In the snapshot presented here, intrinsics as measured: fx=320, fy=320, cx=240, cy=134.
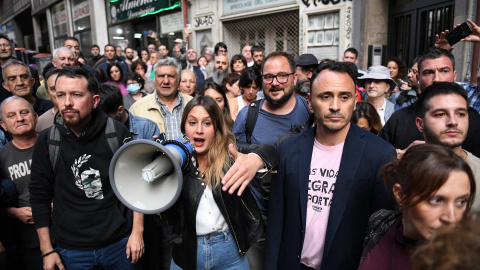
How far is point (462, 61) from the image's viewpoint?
5180mm

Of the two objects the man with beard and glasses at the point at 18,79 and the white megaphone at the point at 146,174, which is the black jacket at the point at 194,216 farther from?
the man with beard and glasses at the point at 18,79

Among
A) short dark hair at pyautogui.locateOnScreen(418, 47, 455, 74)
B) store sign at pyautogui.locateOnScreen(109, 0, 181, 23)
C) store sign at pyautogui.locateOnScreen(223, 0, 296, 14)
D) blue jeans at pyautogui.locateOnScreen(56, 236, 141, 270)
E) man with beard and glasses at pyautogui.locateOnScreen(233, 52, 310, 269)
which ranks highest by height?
store sign at pyautogui.locateOnScreen(109, 0, 181, 23)

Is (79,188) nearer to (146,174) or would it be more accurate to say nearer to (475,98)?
(146,174)

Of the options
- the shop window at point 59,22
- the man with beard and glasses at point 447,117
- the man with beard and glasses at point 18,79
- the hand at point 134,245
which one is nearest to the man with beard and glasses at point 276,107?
the man with beard and glasses at point 447,117

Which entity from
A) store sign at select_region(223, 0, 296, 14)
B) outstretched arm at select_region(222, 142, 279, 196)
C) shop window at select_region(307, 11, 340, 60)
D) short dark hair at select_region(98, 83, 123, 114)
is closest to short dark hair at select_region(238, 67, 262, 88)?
short dark hair at select_region(98, 83, 123, 114)

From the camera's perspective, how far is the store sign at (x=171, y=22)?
11.8 m

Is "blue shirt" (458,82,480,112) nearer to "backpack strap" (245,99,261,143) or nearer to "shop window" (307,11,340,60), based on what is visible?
"backpack strap" (245,99,261,143)

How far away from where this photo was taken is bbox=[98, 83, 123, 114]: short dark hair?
278 cm

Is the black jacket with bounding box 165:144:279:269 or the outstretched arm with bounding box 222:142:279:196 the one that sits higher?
the outstretched arm with bounding box 222:142:279:196

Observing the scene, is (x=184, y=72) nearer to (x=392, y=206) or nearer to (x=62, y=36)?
(x=392, y=206)

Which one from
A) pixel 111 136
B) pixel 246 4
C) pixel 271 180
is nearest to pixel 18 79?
pixel 111 136

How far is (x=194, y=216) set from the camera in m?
1.88

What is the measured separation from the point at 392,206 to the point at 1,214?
2770 millimetres

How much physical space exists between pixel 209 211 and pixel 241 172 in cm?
50
